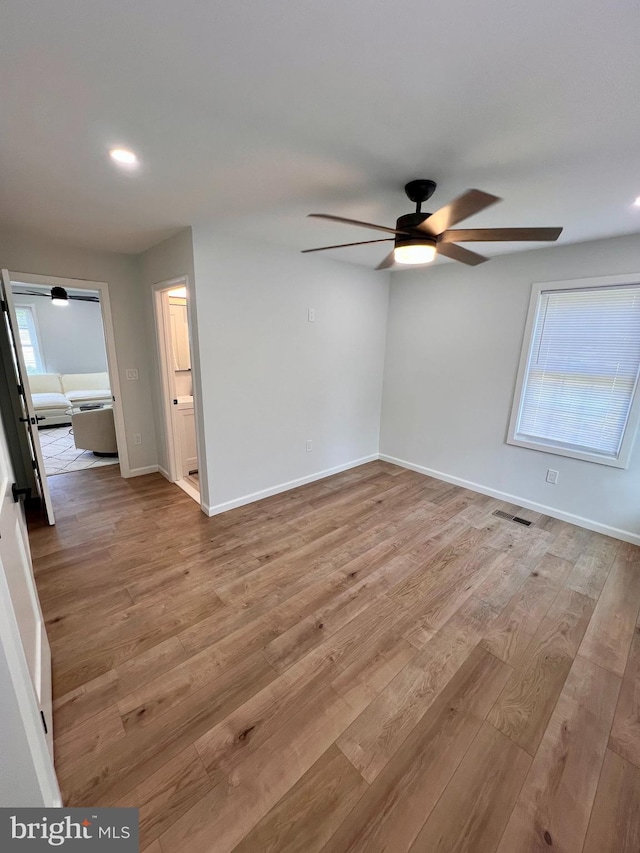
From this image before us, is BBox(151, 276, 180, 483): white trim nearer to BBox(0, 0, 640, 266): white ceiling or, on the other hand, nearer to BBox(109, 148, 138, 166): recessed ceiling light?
BBox(0, 0, 640, 266): white ceiling

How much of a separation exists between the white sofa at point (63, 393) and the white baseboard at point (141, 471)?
2611 mm

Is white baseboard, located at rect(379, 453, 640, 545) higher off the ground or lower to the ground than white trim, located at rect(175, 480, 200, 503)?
higher

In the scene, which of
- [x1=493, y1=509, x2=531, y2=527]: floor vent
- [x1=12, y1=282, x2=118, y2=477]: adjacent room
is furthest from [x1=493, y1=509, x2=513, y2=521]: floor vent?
[x1=12, y1=282, x2=118, y2=477]: adjacent room

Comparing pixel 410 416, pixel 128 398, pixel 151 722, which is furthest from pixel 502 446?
pixel 128 398

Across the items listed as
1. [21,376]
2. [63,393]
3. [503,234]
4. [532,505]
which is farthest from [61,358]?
[532,505]

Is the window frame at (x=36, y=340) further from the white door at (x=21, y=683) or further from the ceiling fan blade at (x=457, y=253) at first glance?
the ceiling fan blade at (x=457, y=253)

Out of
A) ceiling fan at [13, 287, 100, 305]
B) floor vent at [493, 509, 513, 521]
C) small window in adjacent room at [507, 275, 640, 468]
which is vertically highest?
ceiling fan at [13, 287, 100, 305]

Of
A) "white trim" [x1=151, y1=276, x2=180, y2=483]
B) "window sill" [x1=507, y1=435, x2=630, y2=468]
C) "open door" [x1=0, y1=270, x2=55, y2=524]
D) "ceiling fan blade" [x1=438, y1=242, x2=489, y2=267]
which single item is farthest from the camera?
"white trim" [x1=151, y1=276, x2=180, y2=483]

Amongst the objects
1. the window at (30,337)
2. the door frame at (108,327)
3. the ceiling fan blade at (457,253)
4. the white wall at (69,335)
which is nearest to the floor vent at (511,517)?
the ceiling fan blade at (457,253)

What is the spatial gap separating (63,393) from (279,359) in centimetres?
565

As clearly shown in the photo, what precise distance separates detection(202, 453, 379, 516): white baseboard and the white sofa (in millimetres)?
4132

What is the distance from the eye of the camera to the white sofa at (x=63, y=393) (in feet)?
19.8

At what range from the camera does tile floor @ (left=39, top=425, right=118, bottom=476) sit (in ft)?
14.2

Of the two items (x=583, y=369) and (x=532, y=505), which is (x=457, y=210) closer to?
(x=583, y=369)
